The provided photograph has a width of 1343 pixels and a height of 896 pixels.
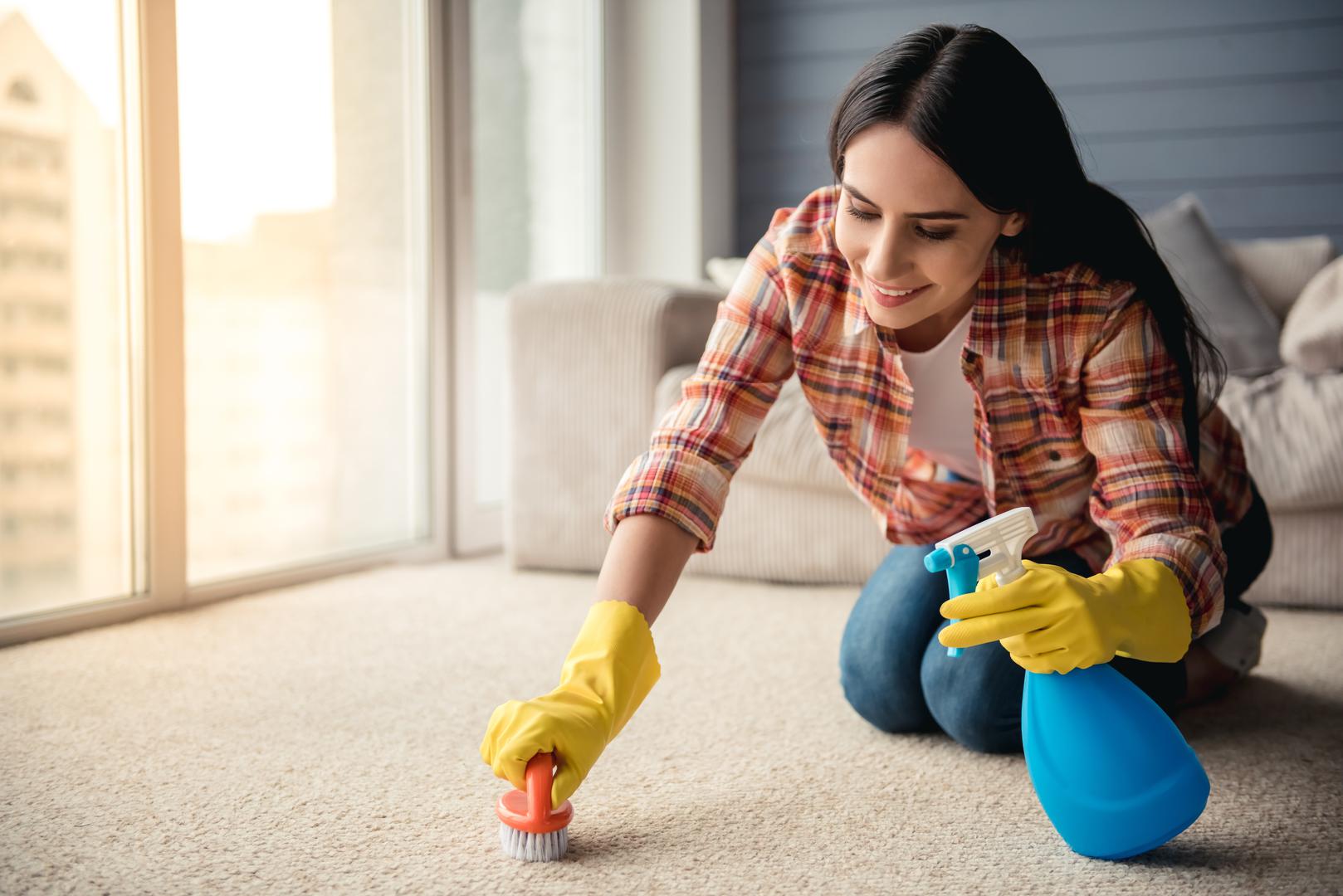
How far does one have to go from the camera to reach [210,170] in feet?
6.66

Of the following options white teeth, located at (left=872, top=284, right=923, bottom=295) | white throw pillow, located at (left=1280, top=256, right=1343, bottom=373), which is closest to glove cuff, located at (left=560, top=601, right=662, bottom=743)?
white teeth, located at (left=872, top=284, right=923, bottom=295)

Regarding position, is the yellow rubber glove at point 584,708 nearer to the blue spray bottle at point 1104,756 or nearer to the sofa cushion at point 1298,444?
the blue spray bottle at point 1104,756

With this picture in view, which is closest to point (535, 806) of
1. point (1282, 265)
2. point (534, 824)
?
point (534, 824)

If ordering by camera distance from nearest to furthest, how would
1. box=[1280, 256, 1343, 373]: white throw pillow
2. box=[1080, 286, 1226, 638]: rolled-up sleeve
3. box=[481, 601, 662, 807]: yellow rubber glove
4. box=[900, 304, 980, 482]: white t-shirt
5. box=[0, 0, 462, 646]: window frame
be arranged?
box=[481, 601, 662, 807]: yellow rubber glove → box=[1080, 286, 1226, 638]: rolled-up sleeve → box=[900, 304, 980, 482]: white t-shirt → box=[0, 0, 462, 646]: window frame → box=[1280, 256, 1343, 373]: white throw pillow

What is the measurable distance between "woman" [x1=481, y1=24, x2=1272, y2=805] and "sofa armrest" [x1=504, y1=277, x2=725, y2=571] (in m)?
1.00

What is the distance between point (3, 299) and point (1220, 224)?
A: 2755mm

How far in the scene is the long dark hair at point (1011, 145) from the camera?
94 centimetres

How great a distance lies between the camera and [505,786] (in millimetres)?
1121

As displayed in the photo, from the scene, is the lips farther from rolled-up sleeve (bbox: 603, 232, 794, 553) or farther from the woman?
rolled-up sleeve (bbox: 603, 232, 794, 553)

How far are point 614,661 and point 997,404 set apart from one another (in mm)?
481

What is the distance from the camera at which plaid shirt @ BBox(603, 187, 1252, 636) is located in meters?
1.02

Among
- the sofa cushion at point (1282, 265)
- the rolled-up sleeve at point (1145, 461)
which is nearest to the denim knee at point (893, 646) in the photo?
the rolled-up sleeve at point (1145, 461)

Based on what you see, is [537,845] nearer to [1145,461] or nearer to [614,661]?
[614,661]

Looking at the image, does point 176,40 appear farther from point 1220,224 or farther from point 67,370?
point 1220,224
